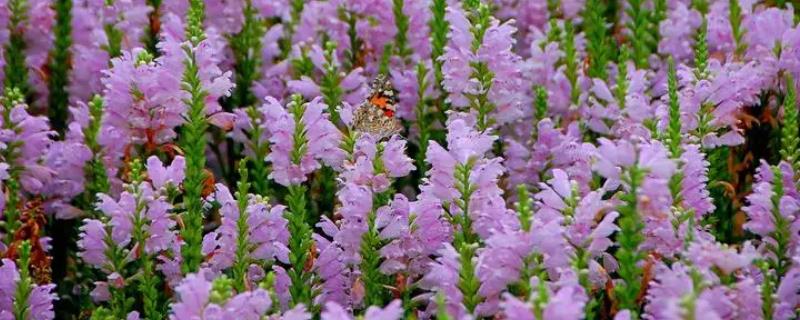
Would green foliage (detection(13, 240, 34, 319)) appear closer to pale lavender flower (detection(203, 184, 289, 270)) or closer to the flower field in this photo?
the flower field

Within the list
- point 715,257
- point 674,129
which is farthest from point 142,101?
point 715,257

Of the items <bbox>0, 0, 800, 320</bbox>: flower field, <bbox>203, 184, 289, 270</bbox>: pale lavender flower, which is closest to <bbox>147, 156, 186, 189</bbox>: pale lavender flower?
<bbox>0, 0, 800, 320</bbox>: flower field

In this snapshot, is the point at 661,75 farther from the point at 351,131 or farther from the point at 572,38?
the point at 351,131

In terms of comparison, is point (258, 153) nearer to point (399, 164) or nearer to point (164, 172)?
point (164, 172)

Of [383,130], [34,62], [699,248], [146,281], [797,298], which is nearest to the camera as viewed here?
[699,248]

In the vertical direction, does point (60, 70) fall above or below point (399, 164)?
above

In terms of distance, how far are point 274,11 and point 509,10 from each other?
678 mm

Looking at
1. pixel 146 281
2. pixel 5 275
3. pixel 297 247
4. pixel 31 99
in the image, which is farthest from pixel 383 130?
pixel 31 99

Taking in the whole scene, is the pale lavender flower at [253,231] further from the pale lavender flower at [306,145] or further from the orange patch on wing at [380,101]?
the orange patch on wing at [380,101]

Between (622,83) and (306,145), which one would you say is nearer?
(306,145)

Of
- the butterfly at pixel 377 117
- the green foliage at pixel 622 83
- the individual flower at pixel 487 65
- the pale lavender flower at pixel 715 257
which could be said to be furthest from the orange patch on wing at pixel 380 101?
the pale lavender flower at pixel 715 257

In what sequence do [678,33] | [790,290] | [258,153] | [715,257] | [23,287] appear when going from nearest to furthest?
1. [715,257]
2. [790,290]
3. [23,287]
4. [258,153]
5. [678,33]

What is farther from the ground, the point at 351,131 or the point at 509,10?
the point at 509,10

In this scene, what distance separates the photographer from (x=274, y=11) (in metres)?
3.57
